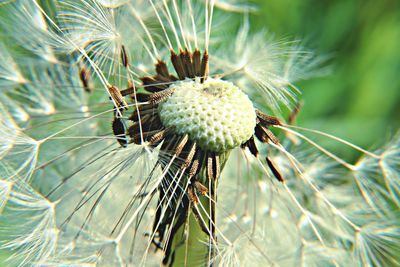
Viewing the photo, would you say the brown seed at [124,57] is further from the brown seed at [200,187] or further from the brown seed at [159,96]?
the brown seed at [200,187]

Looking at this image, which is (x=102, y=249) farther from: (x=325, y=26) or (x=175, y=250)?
(x=325, y=26)

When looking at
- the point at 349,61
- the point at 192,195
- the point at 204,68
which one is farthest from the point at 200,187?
the point at 349,61

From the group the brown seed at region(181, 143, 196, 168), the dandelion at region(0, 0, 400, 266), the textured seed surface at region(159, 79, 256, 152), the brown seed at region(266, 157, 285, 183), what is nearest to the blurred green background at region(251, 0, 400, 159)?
the dandelion at region(0, 0, 400, 266)

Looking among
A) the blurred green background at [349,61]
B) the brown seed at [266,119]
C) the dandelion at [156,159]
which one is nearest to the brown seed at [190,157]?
the dandelion at [156,159]

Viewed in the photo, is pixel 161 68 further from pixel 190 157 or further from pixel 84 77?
pixel 190 157

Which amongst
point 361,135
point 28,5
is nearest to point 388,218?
point 361,135
